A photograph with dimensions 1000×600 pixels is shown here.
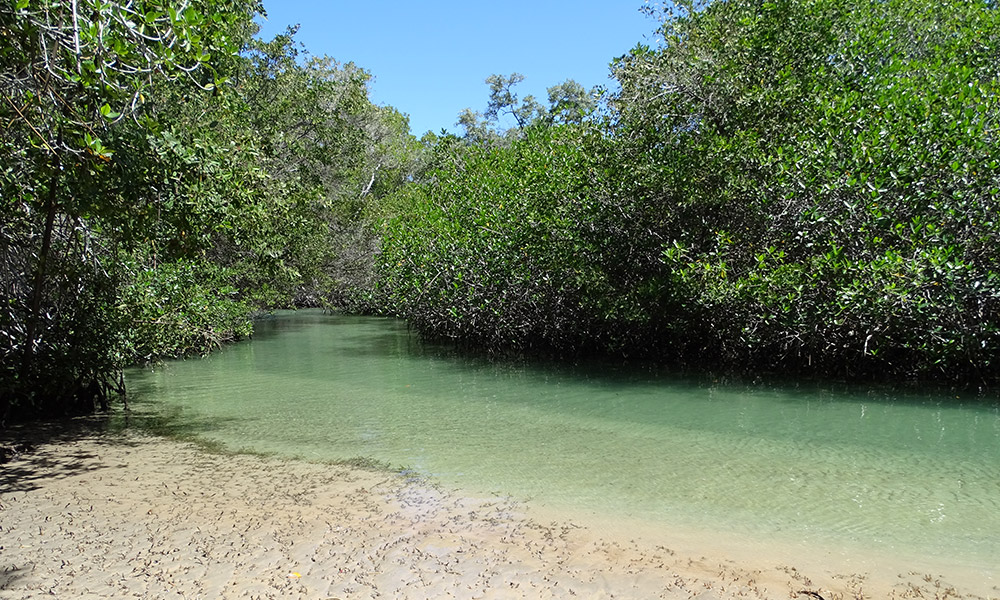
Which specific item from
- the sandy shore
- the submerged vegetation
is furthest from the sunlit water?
the submerged vegetation

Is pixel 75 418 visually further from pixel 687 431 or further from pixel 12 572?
pixel 687 431

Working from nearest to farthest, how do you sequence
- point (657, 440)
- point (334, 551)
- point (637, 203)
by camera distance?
point (334, 551) → point (657, 440) → point (637, 203)

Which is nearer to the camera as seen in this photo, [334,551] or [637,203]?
[334,551]

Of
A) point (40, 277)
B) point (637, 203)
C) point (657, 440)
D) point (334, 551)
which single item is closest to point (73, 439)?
point (40, 277)

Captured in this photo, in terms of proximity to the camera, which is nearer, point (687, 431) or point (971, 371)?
point (687, 431)

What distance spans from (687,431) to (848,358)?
423 centimetres

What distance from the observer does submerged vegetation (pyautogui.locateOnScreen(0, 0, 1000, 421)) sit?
5.97m

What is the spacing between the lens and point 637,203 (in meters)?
12.0

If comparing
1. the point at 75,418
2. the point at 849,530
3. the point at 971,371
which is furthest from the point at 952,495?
the point at 75,418

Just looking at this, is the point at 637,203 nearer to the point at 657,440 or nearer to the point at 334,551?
the point at 657,440

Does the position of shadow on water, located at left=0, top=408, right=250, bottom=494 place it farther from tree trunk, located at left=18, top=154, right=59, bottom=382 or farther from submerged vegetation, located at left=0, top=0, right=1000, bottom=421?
tree trunk, located at left=18, top=154, right=59, bottom=382

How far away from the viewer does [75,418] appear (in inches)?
336

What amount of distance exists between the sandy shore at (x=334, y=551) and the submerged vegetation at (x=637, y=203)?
7.89 ft

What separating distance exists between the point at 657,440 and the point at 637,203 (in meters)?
5.30
